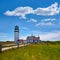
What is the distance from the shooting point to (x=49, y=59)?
72.2 ft

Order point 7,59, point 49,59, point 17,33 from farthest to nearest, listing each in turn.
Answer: point 17,33 < point 49,59 < point 7,59

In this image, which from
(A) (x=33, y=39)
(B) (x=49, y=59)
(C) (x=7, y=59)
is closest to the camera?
(C) (x=7, y=59)

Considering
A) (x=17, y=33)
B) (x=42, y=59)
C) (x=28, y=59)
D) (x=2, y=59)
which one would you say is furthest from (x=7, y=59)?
(x=17, y=33)

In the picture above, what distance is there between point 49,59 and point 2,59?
566 cm

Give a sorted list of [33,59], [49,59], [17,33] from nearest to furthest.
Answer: [33,59], [49,59], [17,33]

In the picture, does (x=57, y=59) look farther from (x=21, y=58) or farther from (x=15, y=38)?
(x=15, y=38)

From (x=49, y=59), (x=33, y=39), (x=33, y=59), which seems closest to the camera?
(x=33, y=59)

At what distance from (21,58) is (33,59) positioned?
4.24 ft

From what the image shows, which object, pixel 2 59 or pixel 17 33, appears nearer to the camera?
pixel 2 59

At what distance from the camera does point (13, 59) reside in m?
18.9

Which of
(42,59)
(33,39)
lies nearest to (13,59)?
(42,59)

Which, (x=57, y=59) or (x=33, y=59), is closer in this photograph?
(x=33, y=59)

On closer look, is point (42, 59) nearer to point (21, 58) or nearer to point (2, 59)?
point (21, 58)

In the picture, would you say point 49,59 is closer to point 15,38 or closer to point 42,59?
point 42,59
